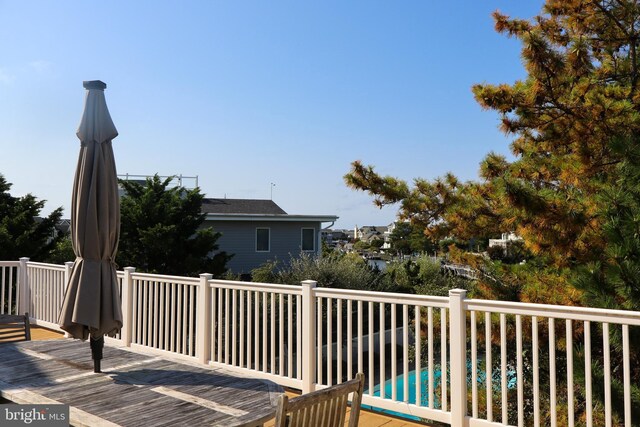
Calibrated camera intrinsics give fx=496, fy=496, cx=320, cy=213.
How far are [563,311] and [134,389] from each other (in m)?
2.55

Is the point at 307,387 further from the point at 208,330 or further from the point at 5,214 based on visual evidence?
the point at 5,214

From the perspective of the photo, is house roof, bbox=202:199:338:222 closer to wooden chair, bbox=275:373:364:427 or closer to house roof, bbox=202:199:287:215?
house roof, bbox=202:199:287:215

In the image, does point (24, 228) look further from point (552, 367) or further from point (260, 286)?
point (552, 367)

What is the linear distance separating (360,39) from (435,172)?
493cm

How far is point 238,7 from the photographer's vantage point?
30.5ft

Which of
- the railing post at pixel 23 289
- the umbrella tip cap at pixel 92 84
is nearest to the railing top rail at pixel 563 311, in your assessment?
the umbrella tip cap at pixel 92 84

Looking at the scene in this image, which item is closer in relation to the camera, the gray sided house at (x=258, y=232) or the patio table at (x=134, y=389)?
the patio table at (x=134, y=389)

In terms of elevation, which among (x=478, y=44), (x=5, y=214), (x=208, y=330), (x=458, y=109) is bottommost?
(x=208, y=330)

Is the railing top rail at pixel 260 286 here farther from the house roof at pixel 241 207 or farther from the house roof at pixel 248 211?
the house roof at pixel 241 207

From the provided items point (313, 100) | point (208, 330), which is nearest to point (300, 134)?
point (313, 100)

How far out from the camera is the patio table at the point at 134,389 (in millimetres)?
2416

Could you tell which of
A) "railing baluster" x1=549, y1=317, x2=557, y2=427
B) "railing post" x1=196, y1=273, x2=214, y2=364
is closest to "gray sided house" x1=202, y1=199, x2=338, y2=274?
"railing post" x1=196, y1=273, x2=214, y2=364

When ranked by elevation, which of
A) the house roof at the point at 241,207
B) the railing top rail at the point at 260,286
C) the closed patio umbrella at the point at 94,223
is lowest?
the railing top rail at the point at 260,286

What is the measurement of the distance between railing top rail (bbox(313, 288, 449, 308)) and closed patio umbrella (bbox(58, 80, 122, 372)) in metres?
1.62
